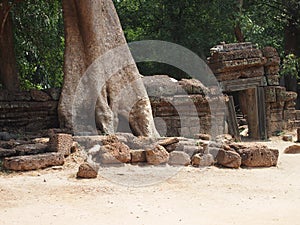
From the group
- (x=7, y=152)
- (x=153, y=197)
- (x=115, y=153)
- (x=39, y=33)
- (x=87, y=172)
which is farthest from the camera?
(x=39, y=33)

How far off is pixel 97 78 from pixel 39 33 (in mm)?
5051

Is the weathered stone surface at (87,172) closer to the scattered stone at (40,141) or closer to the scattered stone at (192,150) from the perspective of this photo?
the scattered stone at (40,141)

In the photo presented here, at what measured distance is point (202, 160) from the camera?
20.2 feet

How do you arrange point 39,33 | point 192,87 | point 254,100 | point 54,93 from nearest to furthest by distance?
point 54,93 → point 192,87 → point 254,100 → point 39,33

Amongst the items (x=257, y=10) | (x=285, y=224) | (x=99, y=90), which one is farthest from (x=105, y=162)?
(x=257, y=10)

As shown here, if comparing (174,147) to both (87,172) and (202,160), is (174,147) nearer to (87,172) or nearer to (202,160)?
(202,160)

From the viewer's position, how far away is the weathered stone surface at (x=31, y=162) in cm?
541

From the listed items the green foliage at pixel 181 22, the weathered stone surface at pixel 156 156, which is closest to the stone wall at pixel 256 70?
the green foliage at pixel 181 22


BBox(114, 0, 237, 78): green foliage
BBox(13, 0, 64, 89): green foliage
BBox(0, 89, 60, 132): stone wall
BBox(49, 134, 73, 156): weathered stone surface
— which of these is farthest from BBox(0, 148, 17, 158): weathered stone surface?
BBox(114, 0, 237, 78): green foliage

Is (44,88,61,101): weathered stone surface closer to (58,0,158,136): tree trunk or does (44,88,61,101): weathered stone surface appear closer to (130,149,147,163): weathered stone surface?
(58,0,158,136): tree trunk

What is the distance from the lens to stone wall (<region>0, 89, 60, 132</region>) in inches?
307

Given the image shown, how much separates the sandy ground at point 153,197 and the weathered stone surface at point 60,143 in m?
0.39

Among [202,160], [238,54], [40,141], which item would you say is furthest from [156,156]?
[238,54]

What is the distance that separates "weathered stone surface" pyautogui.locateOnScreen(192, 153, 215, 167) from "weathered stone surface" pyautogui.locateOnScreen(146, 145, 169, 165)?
0.43 meters
